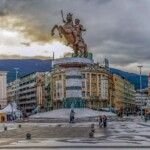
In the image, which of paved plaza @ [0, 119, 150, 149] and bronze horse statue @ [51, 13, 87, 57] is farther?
bronze horse statue @ [51, 13, 87, 57]

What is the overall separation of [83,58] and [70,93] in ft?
27.6

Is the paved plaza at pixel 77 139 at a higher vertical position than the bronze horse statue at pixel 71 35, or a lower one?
lower

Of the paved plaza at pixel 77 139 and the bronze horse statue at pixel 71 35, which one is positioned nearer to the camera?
the paved plaza at pixel 77 139

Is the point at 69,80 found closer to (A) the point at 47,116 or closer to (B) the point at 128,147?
(A) the point at 47,116

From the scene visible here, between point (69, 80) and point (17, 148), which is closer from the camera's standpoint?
point (17, 148)

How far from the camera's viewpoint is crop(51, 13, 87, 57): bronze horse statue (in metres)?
117

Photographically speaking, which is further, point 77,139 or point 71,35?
point 71,35

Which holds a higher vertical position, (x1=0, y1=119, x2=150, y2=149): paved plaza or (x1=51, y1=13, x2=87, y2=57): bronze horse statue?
(x1=51, y1=13, x2=87, y2=57): bronze horse statue

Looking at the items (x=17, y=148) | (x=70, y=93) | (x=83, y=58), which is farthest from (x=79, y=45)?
(x=17, y=148)

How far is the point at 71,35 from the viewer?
118 metres

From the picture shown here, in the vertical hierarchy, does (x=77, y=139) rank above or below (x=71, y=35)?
below

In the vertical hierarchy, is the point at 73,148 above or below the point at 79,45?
below

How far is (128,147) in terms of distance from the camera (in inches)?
1358

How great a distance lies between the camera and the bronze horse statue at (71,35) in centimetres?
11675
